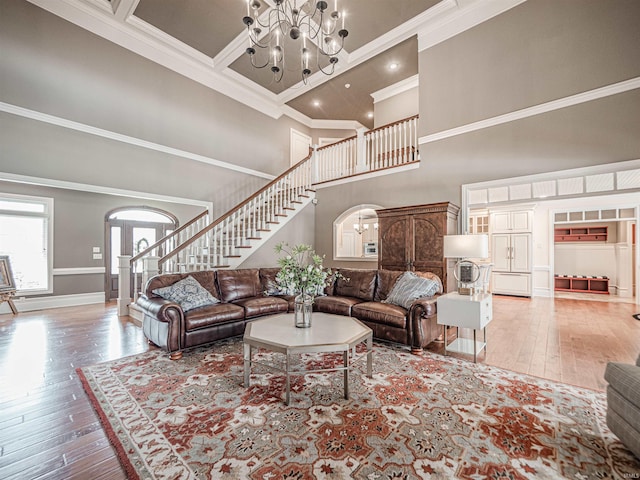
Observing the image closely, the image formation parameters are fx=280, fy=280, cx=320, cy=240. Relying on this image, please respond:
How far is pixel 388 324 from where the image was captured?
3549 mm

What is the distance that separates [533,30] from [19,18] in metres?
8.42

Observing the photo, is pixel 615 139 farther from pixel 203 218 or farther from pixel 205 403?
pixel 203 218

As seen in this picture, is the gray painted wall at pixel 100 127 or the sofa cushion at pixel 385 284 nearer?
the sofa cushion at pixel 385 284

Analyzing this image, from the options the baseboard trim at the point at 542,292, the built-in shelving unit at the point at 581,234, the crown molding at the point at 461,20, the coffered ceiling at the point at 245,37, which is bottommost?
the baseboard trim at the point at 542,292

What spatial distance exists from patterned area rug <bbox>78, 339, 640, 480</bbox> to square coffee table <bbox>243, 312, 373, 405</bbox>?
230 millimetres

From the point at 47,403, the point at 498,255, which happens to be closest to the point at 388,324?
the point at 47,403

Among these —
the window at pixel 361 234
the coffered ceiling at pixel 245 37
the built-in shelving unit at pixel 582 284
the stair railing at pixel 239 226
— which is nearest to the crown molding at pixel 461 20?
the coffered ceiling at pixel 245 37

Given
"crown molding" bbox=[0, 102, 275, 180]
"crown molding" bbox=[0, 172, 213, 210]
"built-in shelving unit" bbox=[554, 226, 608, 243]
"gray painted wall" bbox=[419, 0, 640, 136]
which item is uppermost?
"gray painted wall" bbox=[419, 0, 640, 136]

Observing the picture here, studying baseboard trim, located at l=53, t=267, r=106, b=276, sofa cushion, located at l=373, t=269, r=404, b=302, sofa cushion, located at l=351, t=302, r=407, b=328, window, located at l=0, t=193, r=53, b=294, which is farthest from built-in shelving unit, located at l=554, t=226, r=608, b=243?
window, located at l=0, t=193, r=53, b=294

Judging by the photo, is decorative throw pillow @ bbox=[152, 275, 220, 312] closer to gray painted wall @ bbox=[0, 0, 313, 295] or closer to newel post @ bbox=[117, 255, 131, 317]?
newel post @ bbox=[117, 255, 131, 317]

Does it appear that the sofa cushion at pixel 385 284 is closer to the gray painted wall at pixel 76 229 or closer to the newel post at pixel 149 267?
the newel post at pixel 149 267

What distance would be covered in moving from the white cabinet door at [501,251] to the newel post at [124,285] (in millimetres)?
9236

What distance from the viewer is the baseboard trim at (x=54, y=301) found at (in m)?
5.50

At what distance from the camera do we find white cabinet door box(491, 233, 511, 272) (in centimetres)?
805
